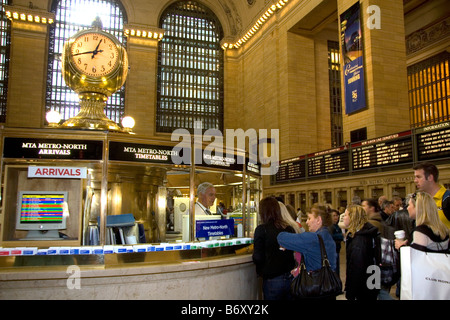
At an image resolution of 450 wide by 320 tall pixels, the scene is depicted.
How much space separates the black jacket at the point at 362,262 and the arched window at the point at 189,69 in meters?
20.7

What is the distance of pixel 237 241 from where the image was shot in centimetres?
459

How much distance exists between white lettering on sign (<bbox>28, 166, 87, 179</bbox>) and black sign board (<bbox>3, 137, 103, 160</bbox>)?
0.13 meters

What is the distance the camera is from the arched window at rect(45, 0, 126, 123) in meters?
22.5

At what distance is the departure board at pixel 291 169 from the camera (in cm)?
1645

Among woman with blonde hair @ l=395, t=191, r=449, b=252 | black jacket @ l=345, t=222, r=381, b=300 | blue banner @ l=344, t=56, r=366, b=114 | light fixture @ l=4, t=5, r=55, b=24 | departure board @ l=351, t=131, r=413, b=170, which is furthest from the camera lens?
light fixture @ l=4, t=5, r=55, b=24

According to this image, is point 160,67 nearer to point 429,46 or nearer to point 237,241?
point 429,46

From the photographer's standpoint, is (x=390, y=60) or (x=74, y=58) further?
(x=390, y=60)

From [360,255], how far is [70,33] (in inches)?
932

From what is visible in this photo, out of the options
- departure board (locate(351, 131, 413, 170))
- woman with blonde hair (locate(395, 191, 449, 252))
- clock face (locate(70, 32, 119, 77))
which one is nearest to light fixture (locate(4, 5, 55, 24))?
departure board (locate(351, 131, 413, 170))

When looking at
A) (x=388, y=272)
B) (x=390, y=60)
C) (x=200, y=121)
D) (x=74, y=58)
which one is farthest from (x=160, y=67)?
(x=388, y=272)

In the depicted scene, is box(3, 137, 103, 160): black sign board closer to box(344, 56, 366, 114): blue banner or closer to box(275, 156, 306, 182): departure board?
box(344, 56, 366, 114): blue banner
